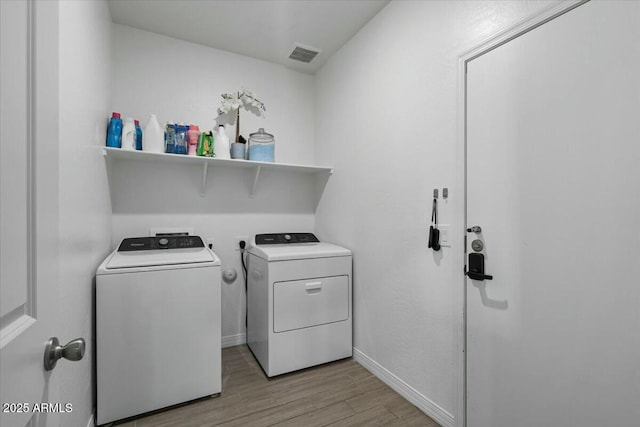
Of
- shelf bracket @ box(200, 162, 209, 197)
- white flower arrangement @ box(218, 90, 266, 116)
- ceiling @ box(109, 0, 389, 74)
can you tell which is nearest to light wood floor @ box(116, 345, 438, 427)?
shelf bracket @ box(200, 162, 209, 197)

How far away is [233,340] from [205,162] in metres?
1.57

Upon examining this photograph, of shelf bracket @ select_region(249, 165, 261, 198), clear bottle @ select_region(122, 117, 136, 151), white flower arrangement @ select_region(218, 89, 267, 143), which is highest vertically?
white flower arrangement @ select_region(218, 89, 267, 143)

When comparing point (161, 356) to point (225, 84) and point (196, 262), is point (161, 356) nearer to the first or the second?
point (196, 262)

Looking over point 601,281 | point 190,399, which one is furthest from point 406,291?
point 190,399

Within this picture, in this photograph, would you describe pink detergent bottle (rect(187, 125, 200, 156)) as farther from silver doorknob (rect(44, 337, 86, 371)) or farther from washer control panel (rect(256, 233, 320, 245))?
silver doorknob (rect(44, 337, 86, 371))

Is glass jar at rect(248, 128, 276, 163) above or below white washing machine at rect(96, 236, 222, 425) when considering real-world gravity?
above

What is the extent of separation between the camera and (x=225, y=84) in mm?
2658

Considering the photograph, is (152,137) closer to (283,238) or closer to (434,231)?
(283,238)

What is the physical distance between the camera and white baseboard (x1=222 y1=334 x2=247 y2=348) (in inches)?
103

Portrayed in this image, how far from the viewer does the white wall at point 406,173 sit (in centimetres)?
159

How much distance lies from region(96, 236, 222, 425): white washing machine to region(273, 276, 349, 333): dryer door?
0.43 metres

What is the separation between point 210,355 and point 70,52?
168 cm

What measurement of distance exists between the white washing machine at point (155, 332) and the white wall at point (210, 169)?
0.62 m

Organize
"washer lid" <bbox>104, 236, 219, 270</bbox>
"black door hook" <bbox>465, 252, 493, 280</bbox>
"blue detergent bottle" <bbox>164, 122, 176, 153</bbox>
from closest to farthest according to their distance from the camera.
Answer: "black door hook" <bbox>465, 252, 493, 280</bbox> < "washer lid" <bbox>104, 236, 219, 270</bbox> < "blue detergent bottle" <bbox>164, 122, 176, 153</bbox>
